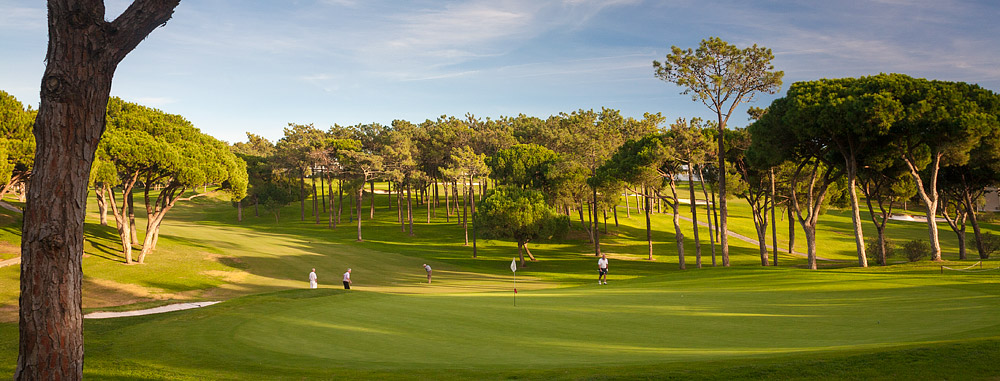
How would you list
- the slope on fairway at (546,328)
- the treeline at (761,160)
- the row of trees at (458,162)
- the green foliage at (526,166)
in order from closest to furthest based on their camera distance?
the slope on fairway at (546,328), the treeline at (761,160), the row of trees at (458,162), the green foliage at (526,166)

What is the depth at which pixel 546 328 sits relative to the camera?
48.4ft

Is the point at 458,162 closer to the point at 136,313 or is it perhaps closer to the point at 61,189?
→ the point at 136,313

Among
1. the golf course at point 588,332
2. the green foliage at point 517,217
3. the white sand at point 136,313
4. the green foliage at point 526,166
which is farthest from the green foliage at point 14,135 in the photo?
the green foliage at point 526,166

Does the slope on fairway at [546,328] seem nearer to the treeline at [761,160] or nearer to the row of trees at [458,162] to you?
the treeline at [761,160]

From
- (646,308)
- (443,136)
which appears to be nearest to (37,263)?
(646,308)

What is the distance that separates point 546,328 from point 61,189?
35.6 feet

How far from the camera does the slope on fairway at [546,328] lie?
10.7 m

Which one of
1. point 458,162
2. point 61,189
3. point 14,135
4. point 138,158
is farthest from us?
point 458,162

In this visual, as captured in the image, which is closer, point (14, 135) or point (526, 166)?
point (14, 135)

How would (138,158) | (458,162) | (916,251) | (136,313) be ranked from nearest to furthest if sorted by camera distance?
(136,313) < (138,158) < (916,251) < (458,162)

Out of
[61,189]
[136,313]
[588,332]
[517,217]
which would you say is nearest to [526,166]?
[517,217]

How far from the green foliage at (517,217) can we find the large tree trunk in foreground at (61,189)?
160 ft

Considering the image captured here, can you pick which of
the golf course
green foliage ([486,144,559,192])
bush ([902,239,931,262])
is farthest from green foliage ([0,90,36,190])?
bush ([902,239,931,262])

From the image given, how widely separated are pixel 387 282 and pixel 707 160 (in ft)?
94.0
